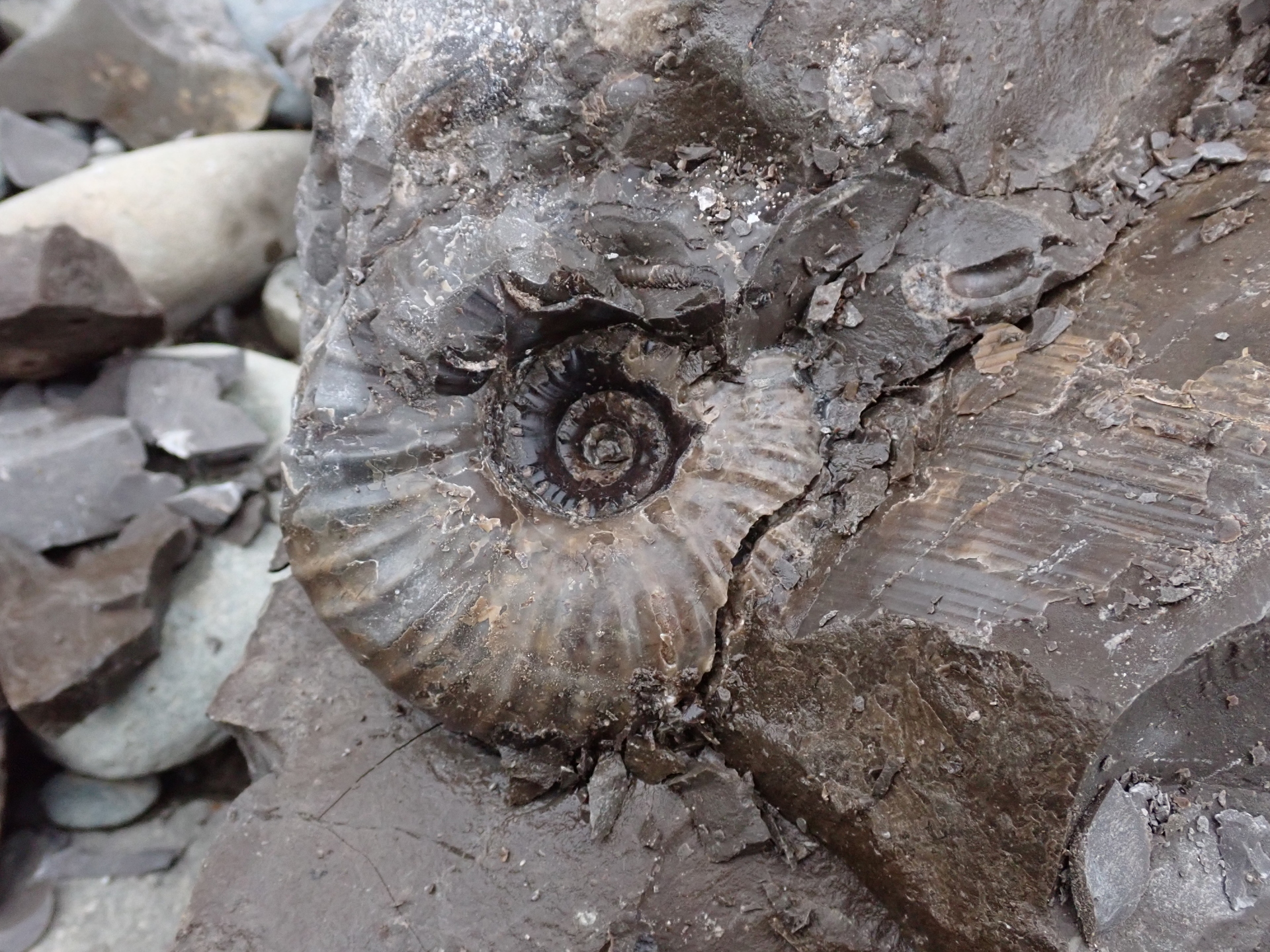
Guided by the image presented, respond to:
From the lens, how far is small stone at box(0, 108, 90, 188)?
2.59 metres

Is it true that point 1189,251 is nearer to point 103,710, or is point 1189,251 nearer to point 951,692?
point 951,692

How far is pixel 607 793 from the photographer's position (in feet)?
4.71

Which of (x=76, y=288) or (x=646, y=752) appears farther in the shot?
(x=76, y=288)

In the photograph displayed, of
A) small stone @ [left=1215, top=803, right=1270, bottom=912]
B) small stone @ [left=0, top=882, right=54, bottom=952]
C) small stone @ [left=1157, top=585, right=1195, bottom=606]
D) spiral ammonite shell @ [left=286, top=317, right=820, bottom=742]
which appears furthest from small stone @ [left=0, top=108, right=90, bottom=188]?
small stone @ [left=1215, top=803, right=1270, bottom=912]

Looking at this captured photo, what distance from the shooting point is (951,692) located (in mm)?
1155

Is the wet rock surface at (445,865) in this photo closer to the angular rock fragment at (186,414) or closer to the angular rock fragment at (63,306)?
the angular rock fragment at (186,414)

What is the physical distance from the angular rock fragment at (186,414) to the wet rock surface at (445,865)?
81 cm

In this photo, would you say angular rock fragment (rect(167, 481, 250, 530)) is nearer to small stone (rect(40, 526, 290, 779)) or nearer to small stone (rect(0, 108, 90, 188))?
small stone (rect(40, 526, 290, 779))

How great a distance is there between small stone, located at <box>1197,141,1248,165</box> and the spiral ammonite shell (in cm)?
70

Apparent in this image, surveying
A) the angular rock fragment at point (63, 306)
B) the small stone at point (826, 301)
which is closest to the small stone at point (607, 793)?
the small stone at point (826, 301)

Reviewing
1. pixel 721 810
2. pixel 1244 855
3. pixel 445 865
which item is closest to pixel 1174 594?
pixel 1244 855

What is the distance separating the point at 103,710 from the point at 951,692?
191cm

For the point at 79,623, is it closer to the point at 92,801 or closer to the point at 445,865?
the point at 92,801

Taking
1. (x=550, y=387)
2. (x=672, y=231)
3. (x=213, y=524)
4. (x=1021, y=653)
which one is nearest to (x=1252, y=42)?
(x=672, y=231)
